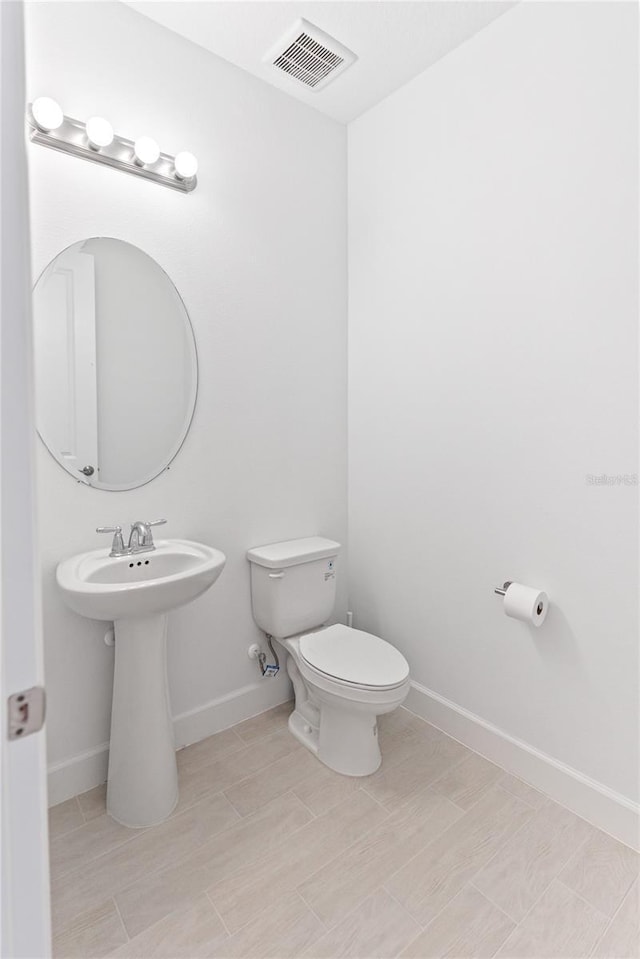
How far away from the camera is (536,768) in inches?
71.0

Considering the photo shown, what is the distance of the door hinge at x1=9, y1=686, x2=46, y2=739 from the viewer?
1.92 ft

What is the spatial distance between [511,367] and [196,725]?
180 cm

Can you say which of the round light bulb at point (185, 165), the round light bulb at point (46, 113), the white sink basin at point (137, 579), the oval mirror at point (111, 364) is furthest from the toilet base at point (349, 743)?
the round light bulb at point (46, 113)

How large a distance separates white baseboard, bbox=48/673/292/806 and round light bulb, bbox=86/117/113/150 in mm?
1986

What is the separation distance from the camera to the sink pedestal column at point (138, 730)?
1639mm

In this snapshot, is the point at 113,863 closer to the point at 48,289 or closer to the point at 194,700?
the point at 194,700

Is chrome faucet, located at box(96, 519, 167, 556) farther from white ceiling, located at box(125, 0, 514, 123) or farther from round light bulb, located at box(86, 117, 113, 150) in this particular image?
white ceiling, located at box(125, 0, 514, 123)

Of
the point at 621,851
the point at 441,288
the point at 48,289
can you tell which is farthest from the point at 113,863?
the point at 441,288

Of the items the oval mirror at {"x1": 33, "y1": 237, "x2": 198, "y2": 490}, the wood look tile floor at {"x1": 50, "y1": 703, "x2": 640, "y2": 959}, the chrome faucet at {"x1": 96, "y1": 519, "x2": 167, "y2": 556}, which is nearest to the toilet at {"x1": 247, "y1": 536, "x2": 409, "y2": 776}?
the wood look tile floor at {"x1": 50, "y1": 703, "x2": 640, "y2": 959}

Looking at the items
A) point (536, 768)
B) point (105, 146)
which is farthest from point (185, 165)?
point (536, 768)

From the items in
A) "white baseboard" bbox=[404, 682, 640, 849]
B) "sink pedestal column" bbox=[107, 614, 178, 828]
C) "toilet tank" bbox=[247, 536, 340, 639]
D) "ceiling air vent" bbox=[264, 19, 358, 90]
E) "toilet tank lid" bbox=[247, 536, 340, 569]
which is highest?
"ceiling air vent" bbox=[264, 19, 358, 90]

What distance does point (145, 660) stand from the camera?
5.42 feet

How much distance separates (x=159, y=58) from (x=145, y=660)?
6.71ft

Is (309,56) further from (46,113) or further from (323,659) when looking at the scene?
(323,659)
